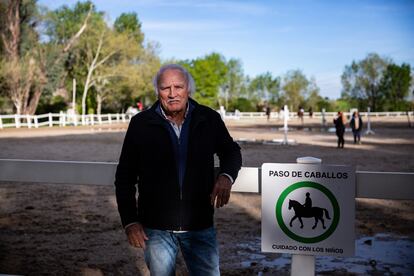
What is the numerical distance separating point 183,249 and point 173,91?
0.81 metres

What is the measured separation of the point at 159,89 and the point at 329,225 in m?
1.11

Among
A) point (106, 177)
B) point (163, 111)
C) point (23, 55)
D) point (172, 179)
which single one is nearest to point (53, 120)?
point (23, 55)

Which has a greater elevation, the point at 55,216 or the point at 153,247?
the point at 153,247

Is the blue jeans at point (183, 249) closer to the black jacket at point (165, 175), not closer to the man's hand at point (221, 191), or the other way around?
the black jacket at point (165, 175)

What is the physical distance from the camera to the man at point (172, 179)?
2.44m

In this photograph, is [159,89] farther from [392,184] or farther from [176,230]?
[392,184]

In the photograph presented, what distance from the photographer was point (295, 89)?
9625 cm

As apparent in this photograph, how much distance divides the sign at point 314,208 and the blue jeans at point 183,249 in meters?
0.37

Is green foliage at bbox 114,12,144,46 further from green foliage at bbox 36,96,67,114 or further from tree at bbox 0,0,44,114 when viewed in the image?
tree at bbox 0,0,44,114

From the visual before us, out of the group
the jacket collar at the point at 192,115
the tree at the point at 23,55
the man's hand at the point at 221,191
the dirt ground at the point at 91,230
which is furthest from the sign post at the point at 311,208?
the tree at the point at 23,55

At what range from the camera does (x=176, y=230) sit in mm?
2449

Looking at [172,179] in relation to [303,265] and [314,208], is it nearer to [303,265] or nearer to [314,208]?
[314,208]

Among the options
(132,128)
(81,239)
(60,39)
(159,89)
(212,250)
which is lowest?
(81,239)

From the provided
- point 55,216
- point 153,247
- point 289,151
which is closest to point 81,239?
point 55,216
